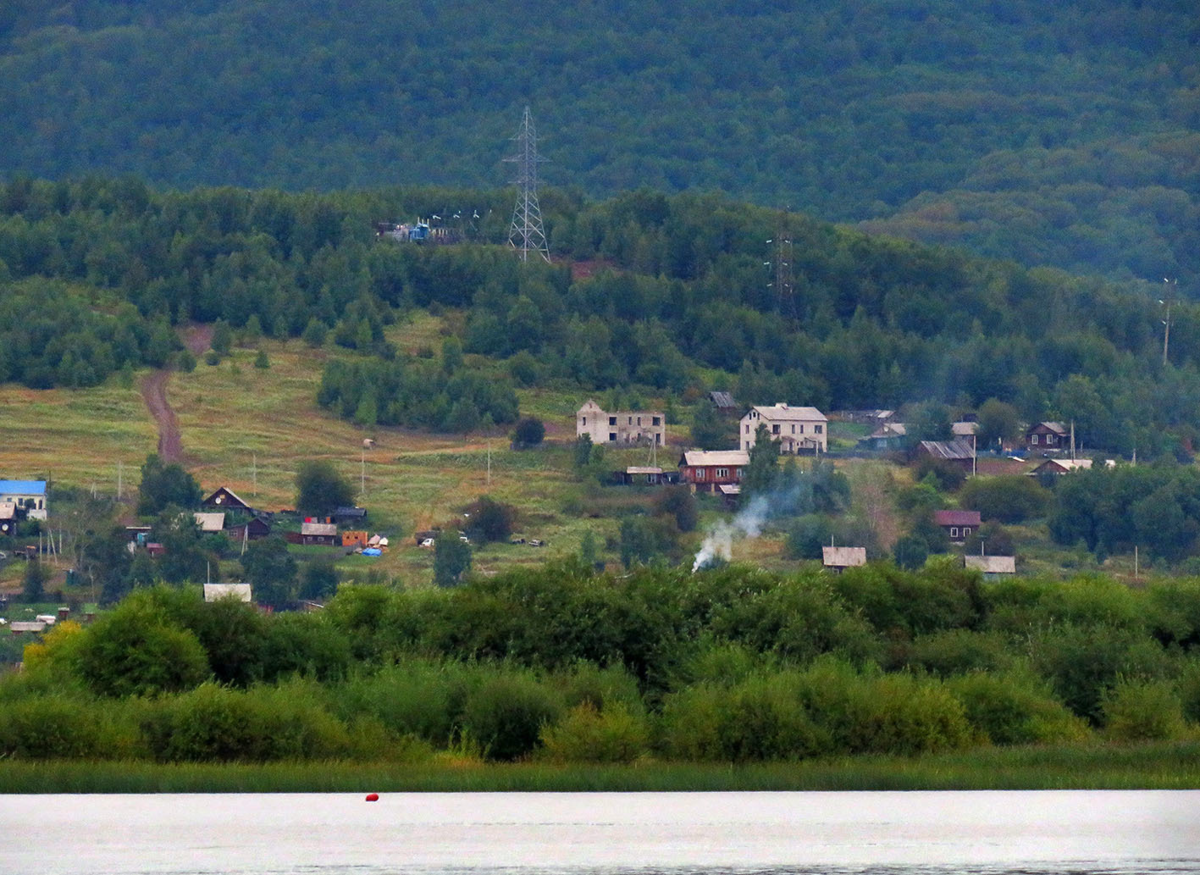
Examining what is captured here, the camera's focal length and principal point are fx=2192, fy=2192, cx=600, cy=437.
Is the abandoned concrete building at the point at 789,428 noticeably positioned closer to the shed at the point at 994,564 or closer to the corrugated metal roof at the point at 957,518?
the corrugated metal roof at the point at 957,518

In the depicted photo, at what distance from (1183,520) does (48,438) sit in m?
69.4

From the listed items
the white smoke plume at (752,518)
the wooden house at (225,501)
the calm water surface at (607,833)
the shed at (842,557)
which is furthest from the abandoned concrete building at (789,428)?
the calm water surface at (607,833)

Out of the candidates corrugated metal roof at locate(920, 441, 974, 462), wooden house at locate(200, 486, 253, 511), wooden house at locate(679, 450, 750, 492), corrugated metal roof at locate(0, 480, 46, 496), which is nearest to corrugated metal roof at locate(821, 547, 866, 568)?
wooden house at locate(679, 450, 750, 492)

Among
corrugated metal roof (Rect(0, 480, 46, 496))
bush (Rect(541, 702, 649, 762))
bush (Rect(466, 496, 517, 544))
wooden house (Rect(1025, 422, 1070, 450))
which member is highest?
wooden house (Rect(1025, 422, 1070, 450))

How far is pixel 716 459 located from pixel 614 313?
1538 inches

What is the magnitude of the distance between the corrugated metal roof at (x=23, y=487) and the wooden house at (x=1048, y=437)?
71979 mm

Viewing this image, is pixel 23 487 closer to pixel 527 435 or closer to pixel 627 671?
pixel 527 435

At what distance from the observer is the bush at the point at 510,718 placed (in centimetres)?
3700

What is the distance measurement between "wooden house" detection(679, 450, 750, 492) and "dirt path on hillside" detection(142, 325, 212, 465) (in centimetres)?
3186

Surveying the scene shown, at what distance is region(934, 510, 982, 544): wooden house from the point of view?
12619cm

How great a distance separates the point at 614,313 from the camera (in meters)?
179

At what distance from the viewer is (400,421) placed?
148875 millimetres

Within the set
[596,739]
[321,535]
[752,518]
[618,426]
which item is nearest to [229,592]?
[596,739]

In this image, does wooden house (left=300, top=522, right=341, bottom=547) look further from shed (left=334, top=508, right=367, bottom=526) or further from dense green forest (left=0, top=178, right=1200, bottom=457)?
dense green forest (left=0, top=178, right=1200, bottom=457)
